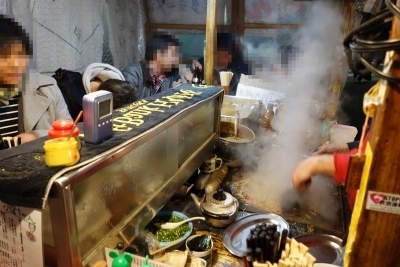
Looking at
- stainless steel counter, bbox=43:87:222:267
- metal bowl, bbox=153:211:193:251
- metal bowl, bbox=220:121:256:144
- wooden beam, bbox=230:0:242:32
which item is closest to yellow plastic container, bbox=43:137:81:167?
stainless steel counter, bbox=43:87:222:267

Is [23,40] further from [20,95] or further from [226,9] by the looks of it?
[226,9]

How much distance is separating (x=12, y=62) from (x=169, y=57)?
109 inches

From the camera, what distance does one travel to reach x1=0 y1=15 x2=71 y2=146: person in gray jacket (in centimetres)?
223

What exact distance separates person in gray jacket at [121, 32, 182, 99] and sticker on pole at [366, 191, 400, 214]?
3954 mm

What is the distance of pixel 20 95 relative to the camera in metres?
2.64

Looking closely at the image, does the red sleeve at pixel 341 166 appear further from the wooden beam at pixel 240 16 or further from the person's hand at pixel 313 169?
the wooden beam at pixel 240 16

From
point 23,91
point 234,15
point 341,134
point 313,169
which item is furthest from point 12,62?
point 234,15

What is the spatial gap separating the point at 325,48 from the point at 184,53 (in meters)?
2.71

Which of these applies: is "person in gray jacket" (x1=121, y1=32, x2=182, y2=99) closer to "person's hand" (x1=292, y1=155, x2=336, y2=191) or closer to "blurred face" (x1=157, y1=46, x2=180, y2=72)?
"blurred face" (x1=157, y1=46, x2=180, y2=72)

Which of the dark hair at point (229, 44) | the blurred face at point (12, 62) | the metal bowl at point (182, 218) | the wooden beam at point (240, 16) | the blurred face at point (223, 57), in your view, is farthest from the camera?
the wooden beam at point (240, 16)

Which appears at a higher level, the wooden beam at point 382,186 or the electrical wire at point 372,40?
the electrical wire at point 372,40

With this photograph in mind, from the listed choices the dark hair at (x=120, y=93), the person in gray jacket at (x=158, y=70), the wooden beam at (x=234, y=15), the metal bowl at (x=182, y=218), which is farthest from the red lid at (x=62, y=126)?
the wooden beam at (x=234, y=15)

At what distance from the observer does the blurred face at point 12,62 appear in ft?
7.23

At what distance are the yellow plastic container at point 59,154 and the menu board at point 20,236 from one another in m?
0.20
